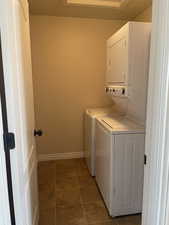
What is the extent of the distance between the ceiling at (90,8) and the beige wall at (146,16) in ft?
0.17

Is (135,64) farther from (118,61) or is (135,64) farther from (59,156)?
(59,156)

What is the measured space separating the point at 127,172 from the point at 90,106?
1638 millimetres

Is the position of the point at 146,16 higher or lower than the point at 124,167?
higher

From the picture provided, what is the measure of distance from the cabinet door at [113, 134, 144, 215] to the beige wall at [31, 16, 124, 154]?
157 cm

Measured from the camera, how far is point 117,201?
1.79 m

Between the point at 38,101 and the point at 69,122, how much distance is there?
657 mm

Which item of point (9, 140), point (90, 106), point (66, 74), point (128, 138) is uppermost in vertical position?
point (66, 74)

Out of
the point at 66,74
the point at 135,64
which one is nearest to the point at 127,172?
the point at 135,64

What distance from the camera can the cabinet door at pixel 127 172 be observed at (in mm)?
1727

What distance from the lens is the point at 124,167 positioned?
5.76 feet

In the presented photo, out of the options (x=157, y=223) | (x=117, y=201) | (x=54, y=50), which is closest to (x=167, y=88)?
(x=157, y=223)

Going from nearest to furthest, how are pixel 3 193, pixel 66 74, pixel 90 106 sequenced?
pixel 3 193 → pixel 66 74 → pixel 90 106

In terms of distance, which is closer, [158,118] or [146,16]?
[158,118]

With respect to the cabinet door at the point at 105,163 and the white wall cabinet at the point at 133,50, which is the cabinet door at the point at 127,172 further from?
the white wall cabinet at the point at 133,50
